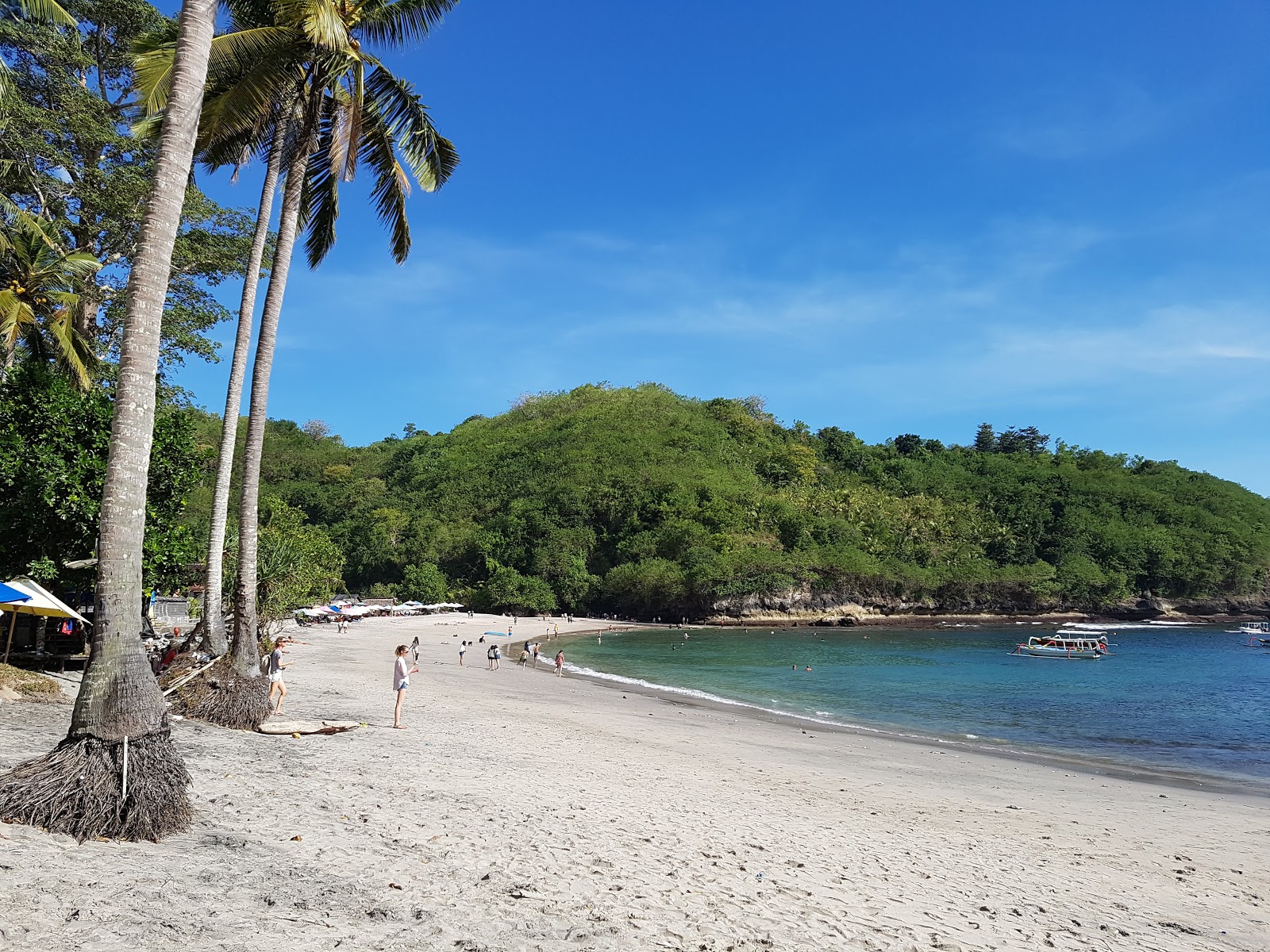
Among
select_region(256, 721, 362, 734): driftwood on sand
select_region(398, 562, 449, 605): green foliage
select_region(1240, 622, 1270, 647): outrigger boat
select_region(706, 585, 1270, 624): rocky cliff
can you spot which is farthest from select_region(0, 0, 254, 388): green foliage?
select_region(1240, 622, 1270, 647): outrigger boat

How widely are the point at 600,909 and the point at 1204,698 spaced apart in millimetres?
32948

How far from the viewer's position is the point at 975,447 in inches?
5910

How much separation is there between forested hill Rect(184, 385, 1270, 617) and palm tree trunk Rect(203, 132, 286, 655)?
65359 mm

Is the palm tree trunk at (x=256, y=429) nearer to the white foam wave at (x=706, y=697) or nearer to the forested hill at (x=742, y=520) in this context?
the white foam wave at (x=706, y=697)

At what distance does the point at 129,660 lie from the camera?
617cm

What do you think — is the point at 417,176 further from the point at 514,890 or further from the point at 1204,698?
the point at 1204,698

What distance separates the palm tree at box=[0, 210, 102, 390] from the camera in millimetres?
15492

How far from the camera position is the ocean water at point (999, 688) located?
19672 mm

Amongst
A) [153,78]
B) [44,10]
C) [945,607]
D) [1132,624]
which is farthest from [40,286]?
[1132,624]

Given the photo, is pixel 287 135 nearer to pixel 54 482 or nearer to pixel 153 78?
pixel 153 78

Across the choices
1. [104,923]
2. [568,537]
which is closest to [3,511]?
[104,923]

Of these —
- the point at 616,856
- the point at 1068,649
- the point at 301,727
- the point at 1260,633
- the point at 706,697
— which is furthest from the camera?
the point at 1260,633

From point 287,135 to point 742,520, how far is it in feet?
259

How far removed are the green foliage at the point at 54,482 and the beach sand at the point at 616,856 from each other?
3137 millimetres
